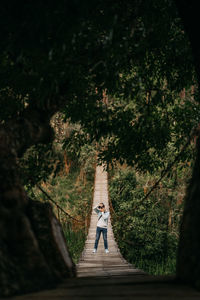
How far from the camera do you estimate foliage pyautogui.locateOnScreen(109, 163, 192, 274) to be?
413 inches

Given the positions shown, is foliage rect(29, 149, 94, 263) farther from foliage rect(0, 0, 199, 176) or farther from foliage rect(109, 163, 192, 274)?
foliage rect(0, 0, 199, 176)

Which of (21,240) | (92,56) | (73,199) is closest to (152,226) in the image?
(73,199)

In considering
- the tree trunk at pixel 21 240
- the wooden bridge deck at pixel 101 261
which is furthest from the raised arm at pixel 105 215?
the tree trunk at pixel 21 240

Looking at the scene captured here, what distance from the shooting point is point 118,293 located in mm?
2020

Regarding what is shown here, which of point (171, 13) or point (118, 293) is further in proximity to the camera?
point (171, 13)

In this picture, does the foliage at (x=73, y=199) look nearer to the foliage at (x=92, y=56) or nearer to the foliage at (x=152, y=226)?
the foliage at (x=152, y=226)

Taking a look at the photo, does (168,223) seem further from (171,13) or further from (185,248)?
(185,248)

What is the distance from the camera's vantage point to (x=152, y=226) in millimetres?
10672

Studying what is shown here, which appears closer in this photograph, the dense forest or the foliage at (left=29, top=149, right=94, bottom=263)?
the dense forest

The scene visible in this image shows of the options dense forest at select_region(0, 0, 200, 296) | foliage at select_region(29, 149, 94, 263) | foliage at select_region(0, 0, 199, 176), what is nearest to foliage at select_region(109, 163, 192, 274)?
foliage at select_region(29, 149, 94, 263)

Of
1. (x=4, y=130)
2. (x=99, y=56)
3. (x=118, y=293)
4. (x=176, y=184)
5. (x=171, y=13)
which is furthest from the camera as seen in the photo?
(x=176, y=184)

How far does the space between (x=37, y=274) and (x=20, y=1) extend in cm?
180

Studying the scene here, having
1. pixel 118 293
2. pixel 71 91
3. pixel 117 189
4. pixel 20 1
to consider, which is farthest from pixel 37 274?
pixel 117 189

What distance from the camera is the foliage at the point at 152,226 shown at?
10.5 metres
